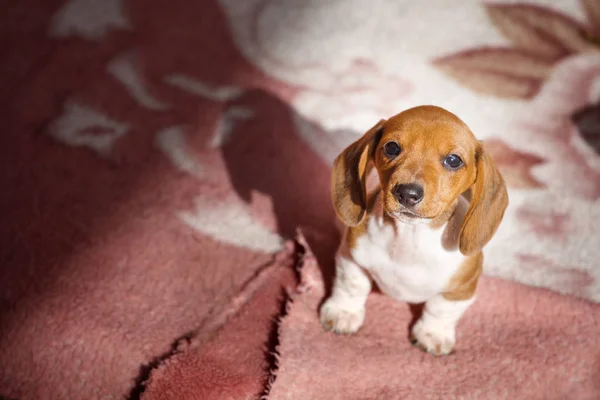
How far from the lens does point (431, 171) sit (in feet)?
3.14

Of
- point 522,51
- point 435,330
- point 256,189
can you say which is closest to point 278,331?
point 435,330

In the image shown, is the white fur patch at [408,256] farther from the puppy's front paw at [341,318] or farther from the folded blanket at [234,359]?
the folded blanket at [234,359]

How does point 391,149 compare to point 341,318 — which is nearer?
point 391,149

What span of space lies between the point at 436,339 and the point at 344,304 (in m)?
0.19

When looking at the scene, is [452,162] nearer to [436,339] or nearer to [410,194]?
[410,194]

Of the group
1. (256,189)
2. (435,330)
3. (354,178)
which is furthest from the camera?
(256,189)

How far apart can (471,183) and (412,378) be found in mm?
416

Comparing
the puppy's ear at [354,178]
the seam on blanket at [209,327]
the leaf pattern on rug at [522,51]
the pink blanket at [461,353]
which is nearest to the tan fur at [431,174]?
the puppy's ear at [354,178]

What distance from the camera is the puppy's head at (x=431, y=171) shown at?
0.96 metres

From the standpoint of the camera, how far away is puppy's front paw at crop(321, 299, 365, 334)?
1.27m

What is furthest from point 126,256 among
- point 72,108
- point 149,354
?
point 72,108

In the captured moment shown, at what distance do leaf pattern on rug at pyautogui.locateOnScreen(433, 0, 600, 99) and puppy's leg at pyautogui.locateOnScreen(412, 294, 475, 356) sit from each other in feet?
2.60

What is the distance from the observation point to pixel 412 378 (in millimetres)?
1217

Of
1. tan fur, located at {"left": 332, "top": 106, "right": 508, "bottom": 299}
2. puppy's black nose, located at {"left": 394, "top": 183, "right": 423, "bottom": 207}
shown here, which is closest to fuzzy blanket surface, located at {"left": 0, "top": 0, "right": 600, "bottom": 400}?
tan fur, located at {"left": 332, "top": 106, "right": 508, "bottom": 299}
